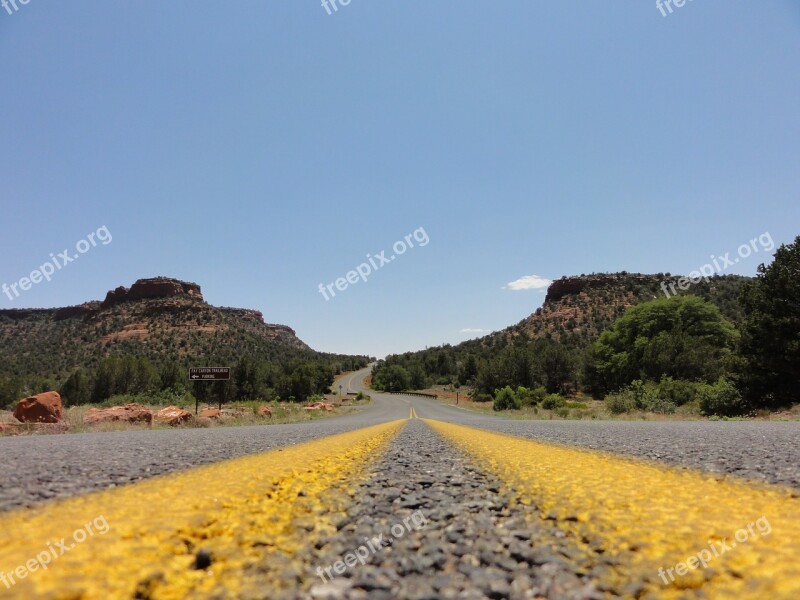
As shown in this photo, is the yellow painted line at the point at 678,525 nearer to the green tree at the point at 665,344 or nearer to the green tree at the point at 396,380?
the green tree at the point at 665,344

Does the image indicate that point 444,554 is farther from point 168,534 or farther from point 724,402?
point 724,402

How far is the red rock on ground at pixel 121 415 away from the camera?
17.4m

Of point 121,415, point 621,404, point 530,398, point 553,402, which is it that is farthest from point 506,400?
point 121,415

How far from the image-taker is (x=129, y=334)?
10269 centimetres

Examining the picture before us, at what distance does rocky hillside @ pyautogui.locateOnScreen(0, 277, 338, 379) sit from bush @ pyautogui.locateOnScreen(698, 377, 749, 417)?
8793 cm

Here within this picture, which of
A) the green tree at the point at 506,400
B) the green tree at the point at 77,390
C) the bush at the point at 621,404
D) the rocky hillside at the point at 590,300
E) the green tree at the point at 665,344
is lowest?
the green tree at the point at 506,400

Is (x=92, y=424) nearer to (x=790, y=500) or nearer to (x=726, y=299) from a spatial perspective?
(x=790, y=500)

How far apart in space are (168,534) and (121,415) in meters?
20.7

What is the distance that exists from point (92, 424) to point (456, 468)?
59.7 ft

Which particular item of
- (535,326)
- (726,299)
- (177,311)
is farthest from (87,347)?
(726,299)

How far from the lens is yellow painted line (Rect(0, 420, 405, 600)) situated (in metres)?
1.32

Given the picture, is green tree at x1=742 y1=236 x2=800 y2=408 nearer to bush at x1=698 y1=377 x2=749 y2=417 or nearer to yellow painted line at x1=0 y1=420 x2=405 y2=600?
bush at x1=698 y1=377 x2=749 y2=417

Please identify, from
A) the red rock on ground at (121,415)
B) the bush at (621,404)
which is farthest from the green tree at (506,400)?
the red rock on ground at (121,415)

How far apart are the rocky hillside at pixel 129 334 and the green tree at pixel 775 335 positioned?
295 ft
